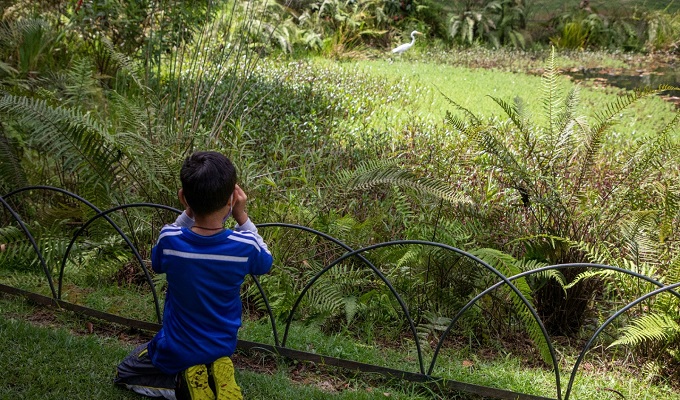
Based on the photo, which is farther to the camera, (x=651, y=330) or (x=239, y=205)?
(x=651, y=330)

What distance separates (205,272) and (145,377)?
641mm

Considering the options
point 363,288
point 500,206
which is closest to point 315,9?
point 500,206

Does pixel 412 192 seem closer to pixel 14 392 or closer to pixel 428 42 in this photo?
pixel 14 392

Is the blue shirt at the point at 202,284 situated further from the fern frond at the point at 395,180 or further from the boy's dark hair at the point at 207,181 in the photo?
the fern frond at the point at 395,180

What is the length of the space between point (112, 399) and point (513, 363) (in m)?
1.86

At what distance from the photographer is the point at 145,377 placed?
284 cm

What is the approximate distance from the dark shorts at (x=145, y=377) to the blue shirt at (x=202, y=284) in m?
0.18

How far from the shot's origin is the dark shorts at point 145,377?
283 centimetres

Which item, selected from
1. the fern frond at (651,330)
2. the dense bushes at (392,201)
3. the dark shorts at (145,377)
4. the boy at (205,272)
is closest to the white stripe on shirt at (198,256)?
the boy at (205,272)

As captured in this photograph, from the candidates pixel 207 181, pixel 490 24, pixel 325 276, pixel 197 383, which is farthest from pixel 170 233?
pixel 490 24

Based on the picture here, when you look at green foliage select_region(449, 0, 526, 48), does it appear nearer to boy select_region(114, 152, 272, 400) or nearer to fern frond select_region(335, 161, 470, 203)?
fern frond select_region(335, 161, 470, 203)

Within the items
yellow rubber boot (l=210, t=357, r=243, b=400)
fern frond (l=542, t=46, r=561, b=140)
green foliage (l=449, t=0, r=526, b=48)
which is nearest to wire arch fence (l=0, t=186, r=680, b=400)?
yellow rubber boot (l=210, t=357, r=243, b=400)

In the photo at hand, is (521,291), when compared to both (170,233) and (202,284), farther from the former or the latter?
(170,233)

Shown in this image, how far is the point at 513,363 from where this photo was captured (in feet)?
11.5
